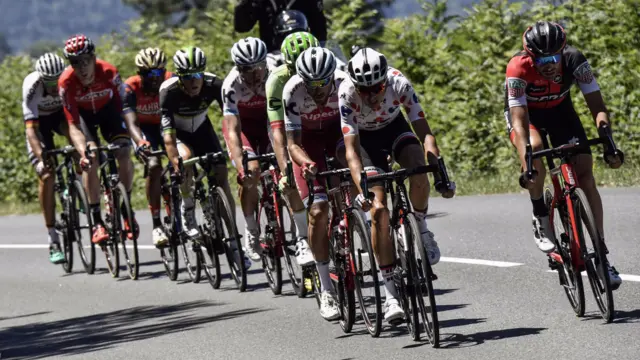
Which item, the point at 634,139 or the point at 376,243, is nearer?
the point at 376,243

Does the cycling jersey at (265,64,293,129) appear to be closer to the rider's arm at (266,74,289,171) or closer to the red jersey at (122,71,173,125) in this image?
the rider's arm at (266,74,289,171)

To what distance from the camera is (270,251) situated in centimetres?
1171

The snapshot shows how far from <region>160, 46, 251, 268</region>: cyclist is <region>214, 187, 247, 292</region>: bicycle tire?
72mm

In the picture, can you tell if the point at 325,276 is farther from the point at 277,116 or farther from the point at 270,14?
the point at 270,14

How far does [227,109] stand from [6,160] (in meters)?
14.1

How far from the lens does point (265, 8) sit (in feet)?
49.4

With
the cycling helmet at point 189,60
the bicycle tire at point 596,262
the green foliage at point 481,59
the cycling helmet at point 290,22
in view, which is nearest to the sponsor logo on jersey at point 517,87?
the bicycle tire at point 596,262

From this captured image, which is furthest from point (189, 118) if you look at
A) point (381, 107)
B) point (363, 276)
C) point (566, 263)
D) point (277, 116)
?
point (566, 263)

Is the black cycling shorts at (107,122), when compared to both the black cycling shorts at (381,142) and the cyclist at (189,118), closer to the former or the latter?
the cyclist at (189,118)

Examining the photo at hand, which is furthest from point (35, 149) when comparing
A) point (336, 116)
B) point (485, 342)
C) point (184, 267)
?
point (485, 342)

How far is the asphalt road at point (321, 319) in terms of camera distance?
8.38 metres

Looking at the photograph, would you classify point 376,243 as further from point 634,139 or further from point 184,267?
point 634,139

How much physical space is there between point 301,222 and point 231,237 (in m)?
1.25

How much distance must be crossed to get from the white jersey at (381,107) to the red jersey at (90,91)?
16.4 feet
